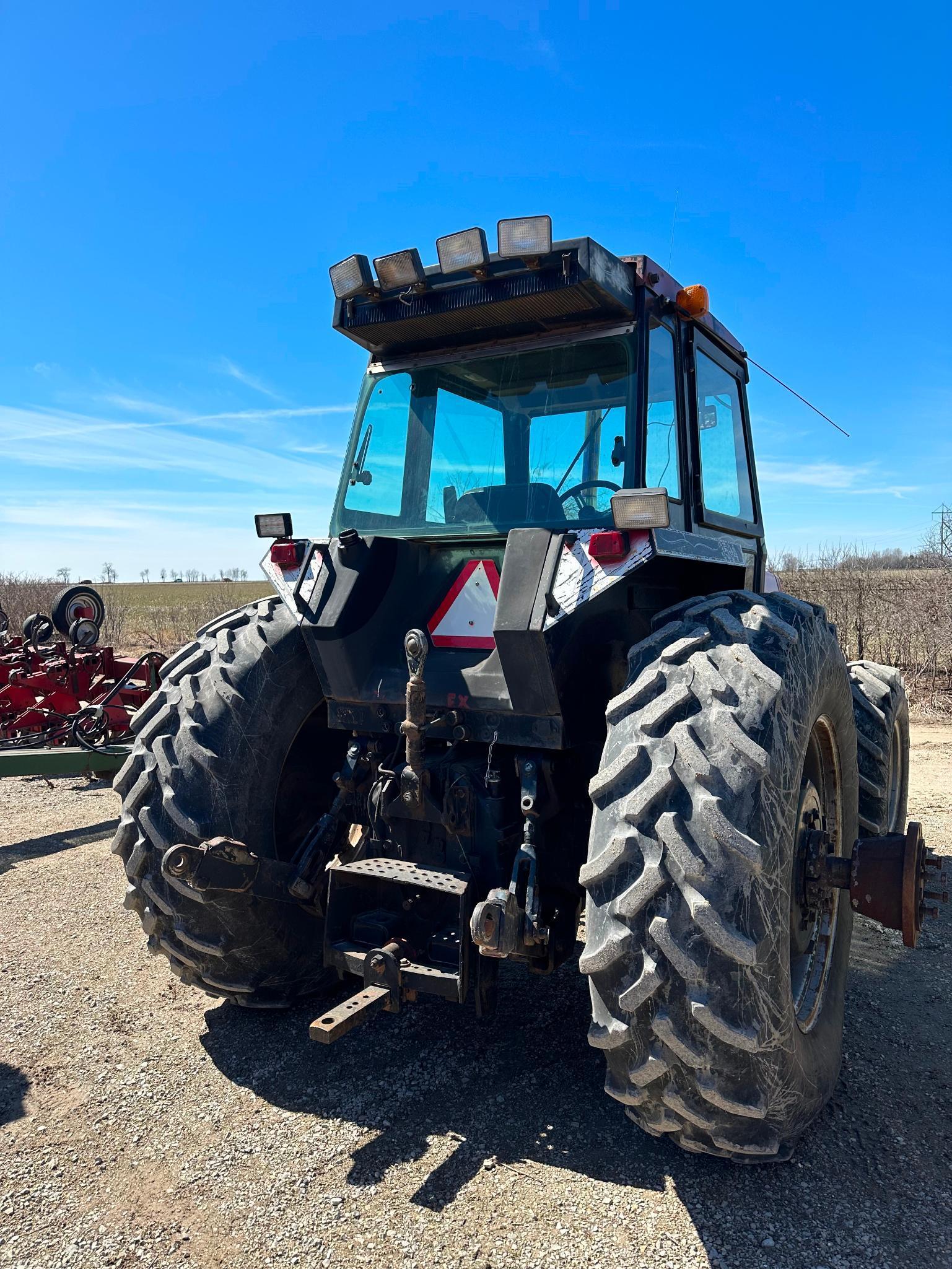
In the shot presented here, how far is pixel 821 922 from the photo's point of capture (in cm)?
312

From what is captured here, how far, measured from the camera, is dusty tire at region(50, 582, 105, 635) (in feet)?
27.0

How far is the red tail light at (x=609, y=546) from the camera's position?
260 centimetres

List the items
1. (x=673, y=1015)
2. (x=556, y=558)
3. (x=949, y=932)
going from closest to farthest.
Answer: (x=673, y=1015)
(x=556, y=558)
(x=949, y=932)

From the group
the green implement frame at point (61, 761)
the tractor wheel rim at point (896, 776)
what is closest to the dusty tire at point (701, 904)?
the tractor wheel rim at point (896, 776)

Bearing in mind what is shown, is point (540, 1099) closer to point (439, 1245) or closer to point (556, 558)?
point (439, 1245)

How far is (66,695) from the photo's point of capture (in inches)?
291

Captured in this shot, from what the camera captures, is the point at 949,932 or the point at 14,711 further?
the point at 14,711

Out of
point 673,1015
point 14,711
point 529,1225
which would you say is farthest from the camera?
point 14,711

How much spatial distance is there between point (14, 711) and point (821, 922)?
6.59 m

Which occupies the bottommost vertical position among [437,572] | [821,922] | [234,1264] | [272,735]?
[234,1264]

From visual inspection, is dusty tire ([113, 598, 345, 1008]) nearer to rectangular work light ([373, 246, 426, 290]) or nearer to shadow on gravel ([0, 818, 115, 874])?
rectangular work light ([373, 246, 426, 290])

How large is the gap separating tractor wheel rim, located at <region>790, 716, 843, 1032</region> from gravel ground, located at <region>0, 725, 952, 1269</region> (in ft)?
1.20

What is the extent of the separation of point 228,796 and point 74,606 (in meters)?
6.03

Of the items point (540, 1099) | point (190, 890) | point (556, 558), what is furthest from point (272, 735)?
point (540, 1099)
